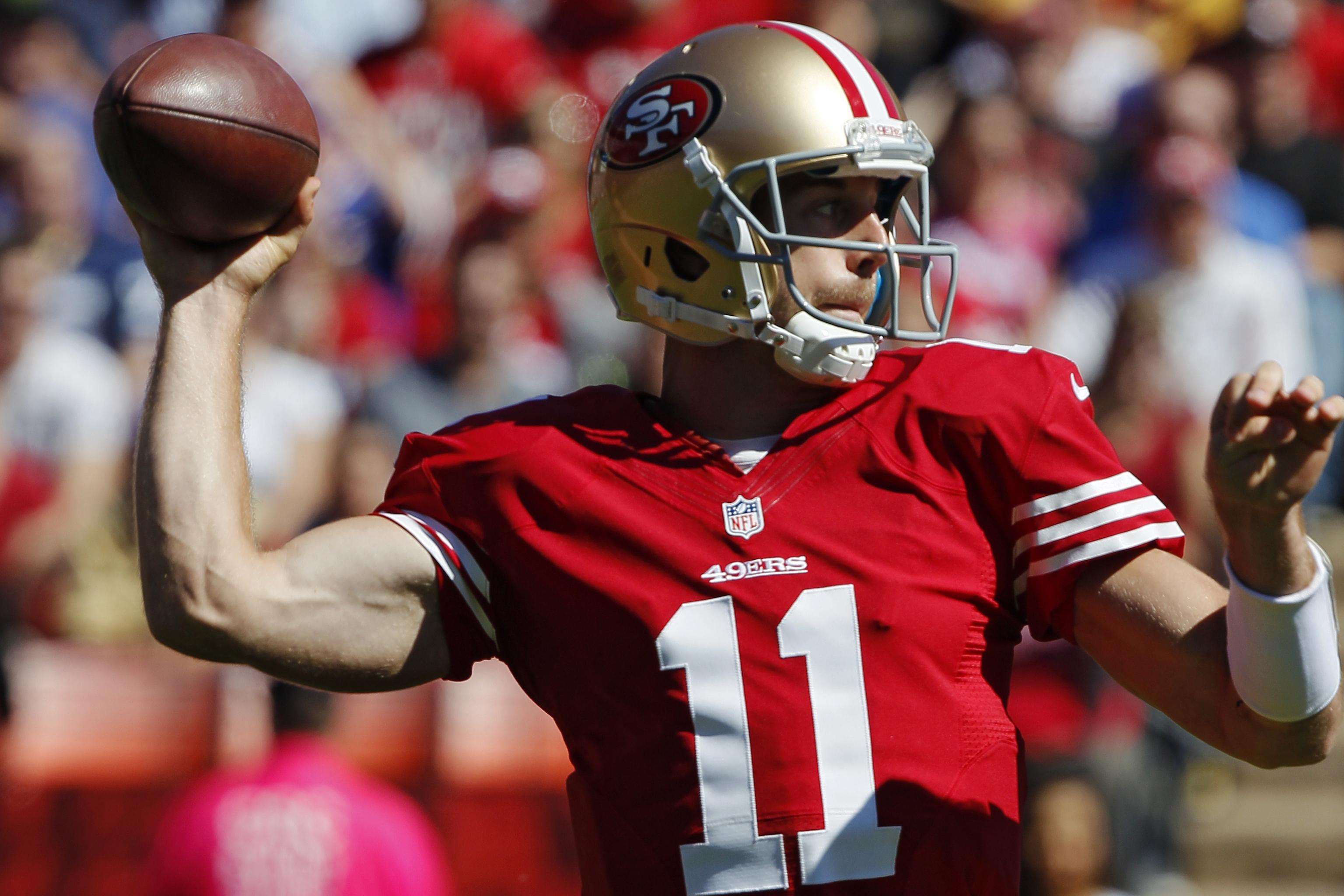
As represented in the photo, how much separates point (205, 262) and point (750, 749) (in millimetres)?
1082

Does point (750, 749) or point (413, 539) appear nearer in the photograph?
point (750, 749)

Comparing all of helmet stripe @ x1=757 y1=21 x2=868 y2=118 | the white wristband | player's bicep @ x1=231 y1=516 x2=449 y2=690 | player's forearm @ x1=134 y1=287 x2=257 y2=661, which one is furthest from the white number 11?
helmet stripe @ x1=757 y1=21 x2=868 y2=118

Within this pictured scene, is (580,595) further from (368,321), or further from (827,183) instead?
(368,321)

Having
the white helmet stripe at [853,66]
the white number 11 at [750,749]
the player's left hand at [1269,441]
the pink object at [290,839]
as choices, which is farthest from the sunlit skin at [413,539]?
the pink object at [290,839]

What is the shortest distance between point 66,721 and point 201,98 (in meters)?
3.54

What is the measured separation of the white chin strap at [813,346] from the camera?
8.25ft

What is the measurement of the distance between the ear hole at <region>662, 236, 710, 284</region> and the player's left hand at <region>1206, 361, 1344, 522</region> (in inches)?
35.0

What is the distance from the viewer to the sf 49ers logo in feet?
8.66

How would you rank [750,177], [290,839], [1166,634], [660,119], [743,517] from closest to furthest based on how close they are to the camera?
[1166,634]
[743,517]
[750,177]
[660,119]
[290,839]

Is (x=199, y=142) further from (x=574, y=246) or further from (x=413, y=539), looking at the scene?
(x=574, y=246)

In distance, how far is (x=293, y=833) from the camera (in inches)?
188

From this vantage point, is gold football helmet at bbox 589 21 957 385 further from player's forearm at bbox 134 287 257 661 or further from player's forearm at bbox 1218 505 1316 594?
player's forearm at bbox 134 287 257 661

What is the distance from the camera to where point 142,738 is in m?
5.51

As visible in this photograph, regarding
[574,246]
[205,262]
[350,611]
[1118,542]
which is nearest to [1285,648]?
[1118,542]
